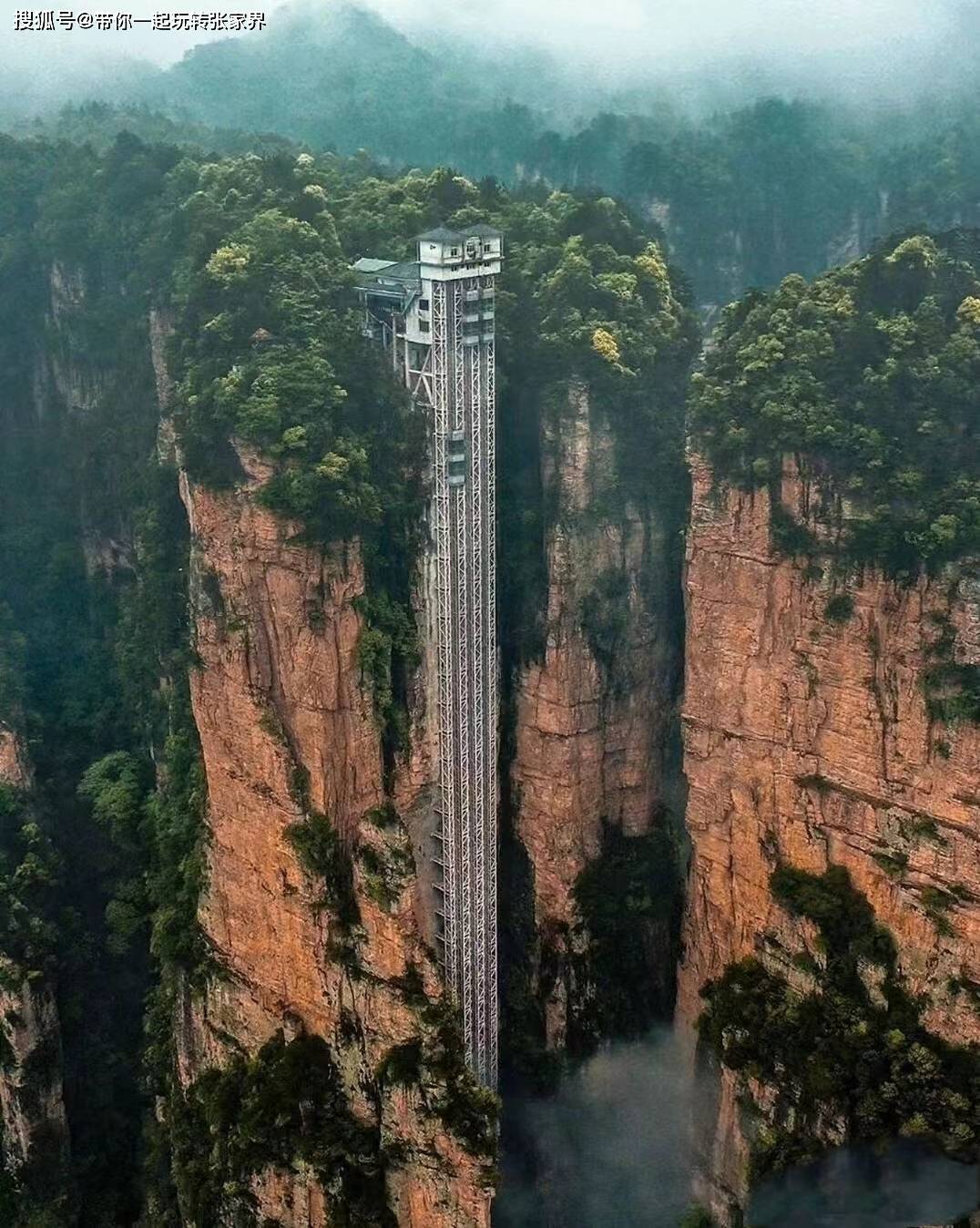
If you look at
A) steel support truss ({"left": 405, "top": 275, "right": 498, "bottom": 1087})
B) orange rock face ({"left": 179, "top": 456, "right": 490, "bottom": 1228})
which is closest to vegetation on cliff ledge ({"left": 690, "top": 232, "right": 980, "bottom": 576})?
steel support truss ({"left": 405, "top": 275, "right": 498, "bottom": 1087})

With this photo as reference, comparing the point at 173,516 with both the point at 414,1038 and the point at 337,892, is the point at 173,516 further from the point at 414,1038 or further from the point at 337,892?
the point at 414,1038

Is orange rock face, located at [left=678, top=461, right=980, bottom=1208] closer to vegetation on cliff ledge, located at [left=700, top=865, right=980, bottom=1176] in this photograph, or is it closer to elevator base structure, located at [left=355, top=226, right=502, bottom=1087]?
vegetation on cliff ledge, located at [left=700, top=865, right=980, bottom=1176]

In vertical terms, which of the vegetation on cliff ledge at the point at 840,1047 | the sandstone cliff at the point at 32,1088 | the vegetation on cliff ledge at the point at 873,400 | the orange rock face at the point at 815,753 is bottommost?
the sandstone cliff at the point at 32,1088

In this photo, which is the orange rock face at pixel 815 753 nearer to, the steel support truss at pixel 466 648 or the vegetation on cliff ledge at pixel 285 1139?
the steel support truss at pixel 466 648

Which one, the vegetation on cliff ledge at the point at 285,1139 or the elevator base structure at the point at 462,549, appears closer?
the elevator base structure at the point at 462,549

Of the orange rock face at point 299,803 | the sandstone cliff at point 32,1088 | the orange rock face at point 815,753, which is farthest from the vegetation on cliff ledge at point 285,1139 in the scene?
the orange rock face at point 815,753

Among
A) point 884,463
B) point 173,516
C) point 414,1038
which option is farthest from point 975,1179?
point 173,516

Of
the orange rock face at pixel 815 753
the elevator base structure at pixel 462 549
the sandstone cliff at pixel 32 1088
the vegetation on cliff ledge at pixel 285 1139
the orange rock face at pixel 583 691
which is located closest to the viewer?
the orange rock face at pixel 815 753

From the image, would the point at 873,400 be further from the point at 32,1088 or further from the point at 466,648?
the point at 32,1088
